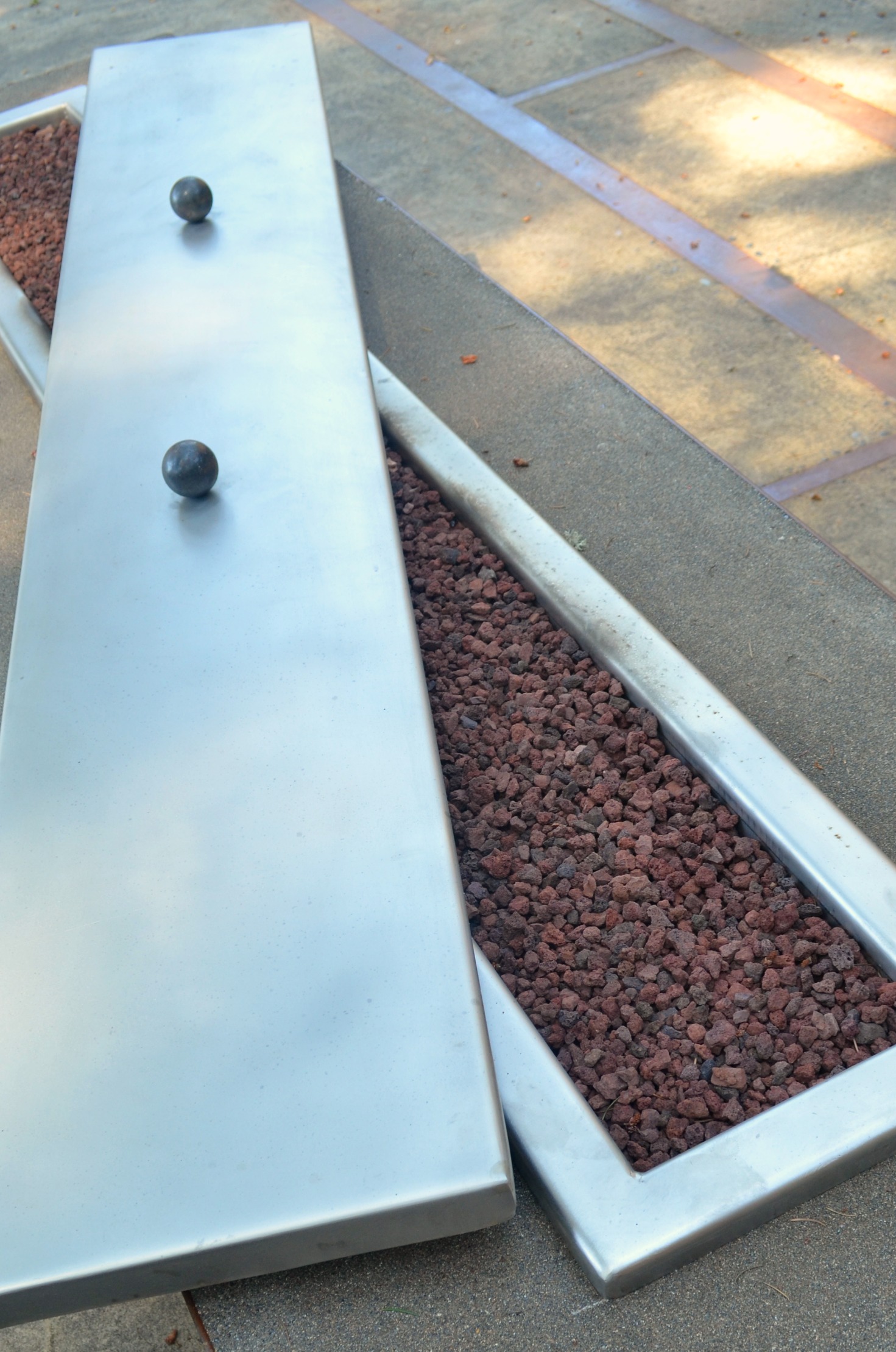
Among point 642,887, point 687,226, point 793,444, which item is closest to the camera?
point 642,887

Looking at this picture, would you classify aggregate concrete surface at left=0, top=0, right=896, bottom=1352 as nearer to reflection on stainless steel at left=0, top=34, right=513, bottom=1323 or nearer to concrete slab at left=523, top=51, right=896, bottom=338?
concrete slab at left=523, top=51, right=896, bottom=338

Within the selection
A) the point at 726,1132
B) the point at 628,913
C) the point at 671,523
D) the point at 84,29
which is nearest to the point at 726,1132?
the point at 726,1132

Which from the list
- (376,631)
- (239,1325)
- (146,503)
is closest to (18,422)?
(146,503)

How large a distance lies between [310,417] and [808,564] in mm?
1351

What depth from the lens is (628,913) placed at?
7.00ft

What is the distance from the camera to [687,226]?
4.36 m

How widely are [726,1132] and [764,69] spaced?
4.98 meters

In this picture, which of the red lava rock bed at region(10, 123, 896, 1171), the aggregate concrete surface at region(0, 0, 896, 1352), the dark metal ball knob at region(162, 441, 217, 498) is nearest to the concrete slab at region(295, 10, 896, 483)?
the aggregate concrete surface at region(0, 0, 896, 1352)

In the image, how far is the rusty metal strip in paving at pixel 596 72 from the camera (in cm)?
533

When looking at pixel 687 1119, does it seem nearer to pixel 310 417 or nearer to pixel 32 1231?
pixel 32 1231

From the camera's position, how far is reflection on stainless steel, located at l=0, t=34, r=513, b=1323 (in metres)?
1.54

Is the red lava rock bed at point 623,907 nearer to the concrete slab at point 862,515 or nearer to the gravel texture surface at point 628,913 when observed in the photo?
the gravel texture surface at point 628,913

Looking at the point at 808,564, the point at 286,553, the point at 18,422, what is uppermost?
the point at 286,553

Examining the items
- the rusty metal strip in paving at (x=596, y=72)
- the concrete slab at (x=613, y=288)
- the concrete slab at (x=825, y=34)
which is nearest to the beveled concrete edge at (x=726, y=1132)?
the concrete slab at (x=613, y=288)
